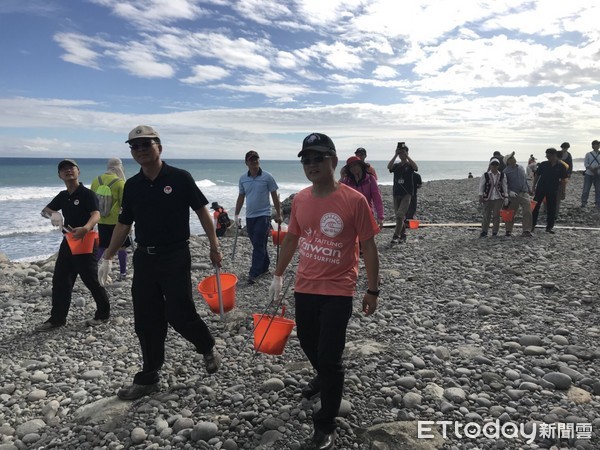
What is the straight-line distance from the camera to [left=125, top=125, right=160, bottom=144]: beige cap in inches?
139

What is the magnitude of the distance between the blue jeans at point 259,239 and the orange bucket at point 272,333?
3644 millimetres

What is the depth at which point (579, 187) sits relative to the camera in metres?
25.1

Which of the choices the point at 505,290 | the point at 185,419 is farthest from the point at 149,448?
the point at 505,290

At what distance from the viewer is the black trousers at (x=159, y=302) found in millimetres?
3729

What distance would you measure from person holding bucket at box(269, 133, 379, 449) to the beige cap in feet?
4.78

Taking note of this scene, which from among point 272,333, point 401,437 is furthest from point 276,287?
point 401,437

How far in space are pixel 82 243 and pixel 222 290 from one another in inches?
75.6

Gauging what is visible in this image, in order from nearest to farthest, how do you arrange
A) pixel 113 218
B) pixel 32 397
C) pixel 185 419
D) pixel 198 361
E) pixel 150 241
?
pixel 185 419 < pixel 150 241 < pixel 32 397 < pixel 198 361 < pixel 113 218

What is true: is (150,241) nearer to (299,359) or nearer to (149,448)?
(149,448)

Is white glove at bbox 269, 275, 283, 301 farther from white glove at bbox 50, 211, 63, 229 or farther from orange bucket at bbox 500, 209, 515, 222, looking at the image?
orange bucket at bbox 500, 209, 515, 222

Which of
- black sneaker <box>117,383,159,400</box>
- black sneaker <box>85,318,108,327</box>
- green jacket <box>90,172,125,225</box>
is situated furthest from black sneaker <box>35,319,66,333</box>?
black sneaker <box>117,383,159,400</box>

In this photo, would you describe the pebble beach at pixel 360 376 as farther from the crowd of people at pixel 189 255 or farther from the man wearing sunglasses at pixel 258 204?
the man wearing sunglasses at pixel 258 204

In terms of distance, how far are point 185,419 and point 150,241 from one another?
157 centimetres

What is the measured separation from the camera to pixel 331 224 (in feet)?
10.1
